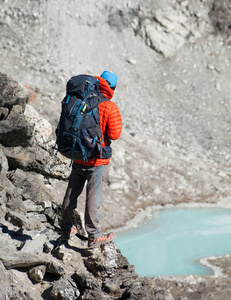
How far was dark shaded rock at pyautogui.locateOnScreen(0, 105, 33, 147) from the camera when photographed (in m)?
9.27

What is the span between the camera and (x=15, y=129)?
9.32m

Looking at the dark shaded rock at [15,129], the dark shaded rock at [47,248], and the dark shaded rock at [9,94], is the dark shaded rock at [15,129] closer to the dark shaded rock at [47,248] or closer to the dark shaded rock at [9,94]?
the dark shaded rock at [9,94]

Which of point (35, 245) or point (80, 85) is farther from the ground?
point (80, 85)

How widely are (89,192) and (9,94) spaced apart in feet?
13.3

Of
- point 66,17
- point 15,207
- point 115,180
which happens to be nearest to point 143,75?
point 66,17

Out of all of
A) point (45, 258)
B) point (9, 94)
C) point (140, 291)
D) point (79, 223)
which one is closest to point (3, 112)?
point (9, 94)

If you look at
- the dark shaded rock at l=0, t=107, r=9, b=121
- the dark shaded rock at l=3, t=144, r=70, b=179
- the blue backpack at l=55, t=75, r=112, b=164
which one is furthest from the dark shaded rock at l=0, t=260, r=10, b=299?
the dark shaded rock at l=0, t=107, r=9, b=121

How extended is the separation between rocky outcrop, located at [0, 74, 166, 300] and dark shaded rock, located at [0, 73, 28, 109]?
48.2 inches

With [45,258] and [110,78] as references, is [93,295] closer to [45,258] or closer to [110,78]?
[45,258]

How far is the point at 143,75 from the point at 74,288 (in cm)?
2091

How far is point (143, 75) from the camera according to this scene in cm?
2606

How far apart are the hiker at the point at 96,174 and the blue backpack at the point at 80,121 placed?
15 cm

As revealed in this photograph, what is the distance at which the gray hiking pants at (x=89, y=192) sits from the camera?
643 centimetres

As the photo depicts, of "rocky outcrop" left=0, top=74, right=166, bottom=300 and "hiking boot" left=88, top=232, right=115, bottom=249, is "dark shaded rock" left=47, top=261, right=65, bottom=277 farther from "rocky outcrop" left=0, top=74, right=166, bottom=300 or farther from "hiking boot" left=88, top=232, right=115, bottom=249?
"hiking boot" left=88, top=232, right=115, bottom=249
